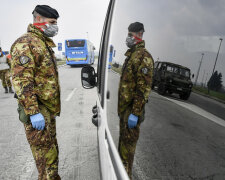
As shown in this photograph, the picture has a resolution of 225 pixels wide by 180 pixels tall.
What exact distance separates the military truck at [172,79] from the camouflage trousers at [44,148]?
4.55 ft

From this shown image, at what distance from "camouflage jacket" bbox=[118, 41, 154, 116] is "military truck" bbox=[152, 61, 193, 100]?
4 centimetres

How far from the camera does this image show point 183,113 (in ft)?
1.98

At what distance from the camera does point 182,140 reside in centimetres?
56

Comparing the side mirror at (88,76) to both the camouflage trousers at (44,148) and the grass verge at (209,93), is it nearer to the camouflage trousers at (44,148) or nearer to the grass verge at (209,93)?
the camouflage trousers at (44,148)

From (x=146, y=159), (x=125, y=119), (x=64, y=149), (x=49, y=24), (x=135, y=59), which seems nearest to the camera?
(x=146, y=159)

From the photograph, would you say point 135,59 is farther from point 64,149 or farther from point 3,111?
point 3,111

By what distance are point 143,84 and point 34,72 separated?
128 cm

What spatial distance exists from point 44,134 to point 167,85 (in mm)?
1433

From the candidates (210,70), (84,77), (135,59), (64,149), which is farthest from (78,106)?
(210,70)

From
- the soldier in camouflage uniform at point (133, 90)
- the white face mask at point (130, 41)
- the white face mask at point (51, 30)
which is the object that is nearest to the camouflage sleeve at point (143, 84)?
the soldier in camouflage uniform at point (133, 90)

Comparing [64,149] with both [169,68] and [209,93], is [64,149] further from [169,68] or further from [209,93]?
[209,93]

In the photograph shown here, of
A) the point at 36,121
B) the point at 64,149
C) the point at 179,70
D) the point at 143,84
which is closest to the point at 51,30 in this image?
the point at 36,121

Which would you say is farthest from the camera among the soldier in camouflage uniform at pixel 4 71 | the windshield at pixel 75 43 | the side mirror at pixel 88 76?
the windshield at pixel 75 43

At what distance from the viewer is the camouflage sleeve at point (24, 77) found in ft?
4.86
